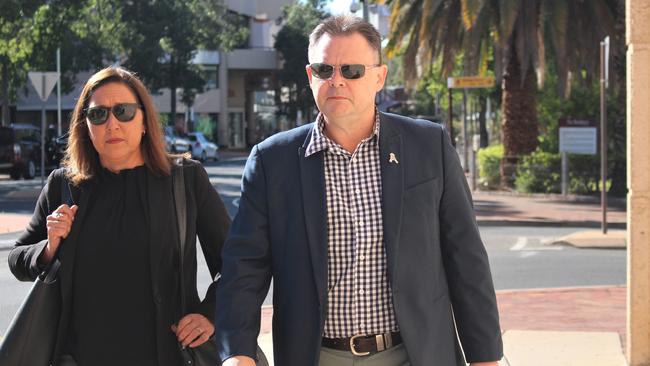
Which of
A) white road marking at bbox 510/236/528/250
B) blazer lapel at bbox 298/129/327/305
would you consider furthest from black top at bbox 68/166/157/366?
white road marking at bbox 510/236/528/250

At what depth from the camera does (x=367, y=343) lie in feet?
11.1

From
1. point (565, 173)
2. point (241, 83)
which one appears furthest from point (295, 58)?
point (565, 173)

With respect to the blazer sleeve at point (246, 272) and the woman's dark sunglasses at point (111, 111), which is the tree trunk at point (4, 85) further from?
the blazer sleeve at point (246, 272)

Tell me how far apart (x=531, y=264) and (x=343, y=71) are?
35.3 feet

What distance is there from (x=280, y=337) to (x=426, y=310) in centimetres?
47

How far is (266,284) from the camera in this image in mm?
3584

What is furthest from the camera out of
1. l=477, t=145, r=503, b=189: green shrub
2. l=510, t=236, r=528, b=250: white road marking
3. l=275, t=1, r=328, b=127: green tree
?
l=275, t=1, r=328, b=127: green tree

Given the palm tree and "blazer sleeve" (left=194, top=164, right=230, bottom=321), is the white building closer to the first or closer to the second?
the palm tree

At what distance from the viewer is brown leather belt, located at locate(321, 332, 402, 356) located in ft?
11.1

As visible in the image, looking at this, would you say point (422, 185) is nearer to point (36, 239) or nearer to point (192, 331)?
point (192, 331)

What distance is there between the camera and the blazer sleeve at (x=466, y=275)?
11.5 feet

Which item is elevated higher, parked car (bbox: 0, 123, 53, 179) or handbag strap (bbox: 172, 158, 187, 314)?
handbag strap (bbox: 172, 158, 187, 314)

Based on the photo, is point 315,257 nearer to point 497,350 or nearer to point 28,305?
point 497,350

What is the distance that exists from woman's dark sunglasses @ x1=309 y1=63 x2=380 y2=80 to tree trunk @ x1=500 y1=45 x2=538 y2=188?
23407mm
